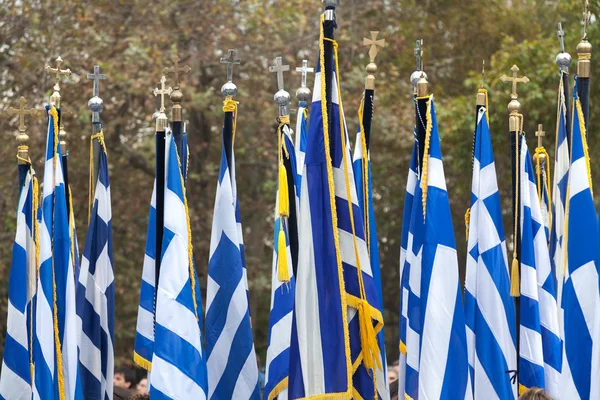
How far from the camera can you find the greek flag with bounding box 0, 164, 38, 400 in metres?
6.62

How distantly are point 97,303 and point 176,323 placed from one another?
143cm

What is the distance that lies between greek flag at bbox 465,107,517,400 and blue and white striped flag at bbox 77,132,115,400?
8.10 feet

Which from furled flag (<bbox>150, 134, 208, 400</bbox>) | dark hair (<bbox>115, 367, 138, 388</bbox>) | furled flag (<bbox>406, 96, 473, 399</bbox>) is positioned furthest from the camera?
dark hair (<bbox>115, 367, 138, 388</bbox>)

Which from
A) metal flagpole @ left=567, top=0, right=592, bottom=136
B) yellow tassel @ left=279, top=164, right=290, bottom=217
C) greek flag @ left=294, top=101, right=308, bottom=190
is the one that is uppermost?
metal flagpole @ left=567, top=0, right=592, bottom=136

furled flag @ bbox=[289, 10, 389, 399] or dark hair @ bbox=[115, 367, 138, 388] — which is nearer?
furled flag @ bbox=[289, 10, 389, 399]

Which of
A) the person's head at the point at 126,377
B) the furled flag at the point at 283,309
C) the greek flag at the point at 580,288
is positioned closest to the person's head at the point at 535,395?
the greek flag at the point at 580,288

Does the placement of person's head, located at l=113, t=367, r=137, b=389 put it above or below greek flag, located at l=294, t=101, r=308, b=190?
below

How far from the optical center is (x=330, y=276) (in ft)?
15.9

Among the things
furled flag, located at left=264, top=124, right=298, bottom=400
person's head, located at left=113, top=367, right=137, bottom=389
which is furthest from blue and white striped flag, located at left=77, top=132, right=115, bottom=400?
person's head, located at left=113, top=367, right=137, bottom=389

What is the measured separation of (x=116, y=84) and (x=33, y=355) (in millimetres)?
6705

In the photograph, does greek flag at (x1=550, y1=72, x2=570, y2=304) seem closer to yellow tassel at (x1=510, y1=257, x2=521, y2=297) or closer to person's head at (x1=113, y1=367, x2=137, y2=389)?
yellow tassel at (x1=510, y1=257, x2=521, y2=297)

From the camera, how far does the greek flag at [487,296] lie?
18.6ft

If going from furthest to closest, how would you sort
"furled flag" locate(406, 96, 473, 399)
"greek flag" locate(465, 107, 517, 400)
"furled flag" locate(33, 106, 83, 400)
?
"furled flag" locate(33, 106, 83, 400) → "greek flag" locate(465, 107, 517, 400) → "furled flag" locate(406, 96, 473, 399)

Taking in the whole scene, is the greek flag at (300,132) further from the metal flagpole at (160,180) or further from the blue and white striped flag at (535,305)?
the blue and white striped flag at (535,305)
